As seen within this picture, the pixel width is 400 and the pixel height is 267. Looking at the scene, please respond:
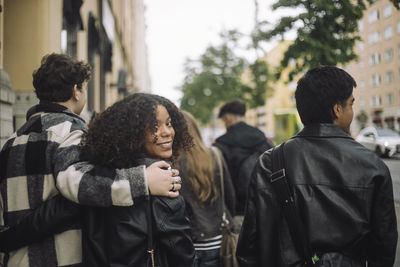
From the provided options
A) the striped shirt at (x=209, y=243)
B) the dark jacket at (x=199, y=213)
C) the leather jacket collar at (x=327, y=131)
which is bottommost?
the striped shirt at (x=209, y=243)

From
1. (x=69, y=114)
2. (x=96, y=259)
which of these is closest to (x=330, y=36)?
(x=69, y=114)

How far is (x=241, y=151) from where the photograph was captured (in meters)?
3.50

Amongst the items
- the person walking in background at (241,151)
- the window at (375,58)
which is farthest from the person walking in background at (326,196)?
the window at (375,58)

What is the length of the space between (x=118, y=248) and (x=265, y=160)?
0.92 m

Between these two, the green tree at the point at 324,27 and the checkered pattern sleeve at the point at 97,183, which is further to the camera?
the green tree at the point at 324,27

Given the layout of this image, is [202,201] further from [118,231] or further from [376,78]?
[376,78]

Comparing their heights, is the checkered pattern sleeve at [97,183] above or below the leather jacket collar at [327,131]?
below

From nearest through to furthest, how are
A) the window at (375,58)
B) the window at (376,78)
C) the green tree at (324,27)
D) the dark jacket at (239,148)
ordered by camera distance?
the dark jacket at (239,148) < the green tree at (324,27) < the window at (375,58) < the window at (376,78)

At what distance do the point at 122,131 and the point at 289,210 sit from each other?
3.04ft

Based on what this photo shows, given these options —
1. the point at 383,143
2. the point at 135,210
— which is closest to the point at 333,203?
the point at 135,210

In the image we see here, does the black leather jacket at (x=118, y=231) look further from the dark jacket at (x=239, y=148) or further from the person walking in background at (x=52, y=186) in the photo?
the dark jacket at (x=239, y=148)

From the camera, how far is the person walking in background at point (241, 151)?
11.2 feet

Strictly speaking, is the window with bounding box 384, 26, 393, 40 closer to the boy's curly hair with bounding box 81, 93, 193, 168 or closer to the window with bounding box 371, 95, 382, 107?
the boy's curly hair with bounding box 81, 93, 193, 168

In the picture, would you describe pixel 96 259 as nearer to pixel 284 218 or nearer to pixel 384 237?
pixel 284 218
